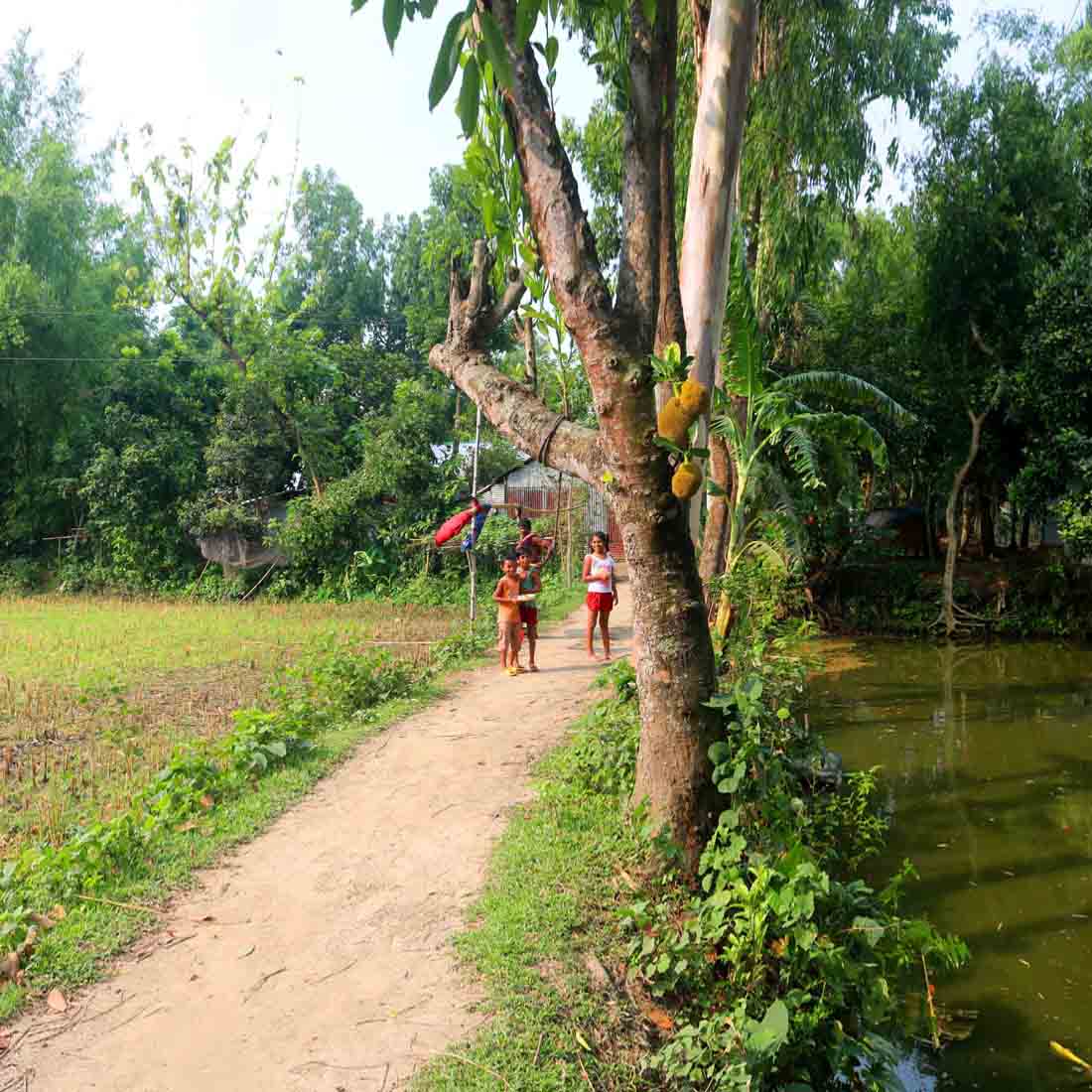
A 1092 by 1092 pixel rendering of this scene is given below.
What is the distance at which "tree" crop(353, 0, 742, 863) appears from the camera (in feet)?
13.2

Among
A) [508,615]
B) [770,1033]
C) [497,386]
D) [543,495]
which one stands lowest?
[770,1033]

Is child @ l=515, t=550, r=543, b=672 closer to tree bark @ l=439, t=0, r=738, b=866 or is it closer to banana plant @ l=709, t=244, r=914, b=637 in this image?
banana plant @ l=709, t=244, r=914, b=637

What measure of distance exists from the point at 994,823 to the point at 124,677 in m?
8.81

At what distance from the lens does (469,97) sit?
107 inches

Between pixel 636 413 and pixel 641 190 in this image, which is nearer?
pixel 636 413

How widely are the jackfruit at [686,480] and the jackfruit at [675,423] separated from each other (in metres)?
0.10

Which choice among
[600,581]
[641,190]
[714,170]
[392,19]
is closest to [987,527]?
[600,581]

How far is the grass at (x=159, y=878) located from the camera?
3697mm

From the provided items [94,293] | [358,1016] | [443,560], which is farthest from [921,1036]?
[94,293]

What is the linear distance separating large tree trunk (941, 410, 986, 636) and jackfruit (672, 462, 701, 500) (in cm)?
1143

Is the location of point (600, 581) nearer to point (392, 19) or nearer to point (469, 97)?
point (469, 97)

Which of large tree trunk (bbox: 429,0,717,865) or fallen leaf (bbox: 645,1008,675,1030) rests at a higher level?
large tree trunk (bbox: 429,0,717,865)

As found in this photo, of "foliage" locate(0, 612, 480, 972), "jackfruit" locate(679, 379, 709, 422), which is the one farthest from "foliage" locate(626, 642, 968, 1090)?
"foliage" locate(0, 612, 480, 972)

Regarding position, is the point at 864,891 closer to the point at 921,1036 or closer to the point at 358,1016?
the point at 921,1036
